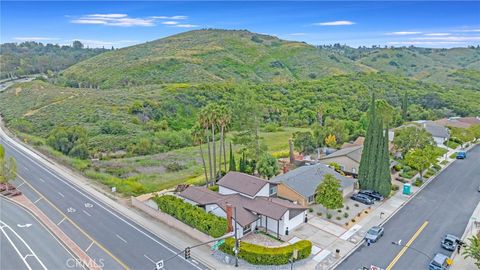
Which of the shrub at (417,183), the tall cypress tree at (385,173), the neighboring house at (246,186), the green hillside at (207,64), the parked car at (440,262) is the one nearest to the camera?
the parked car at (440,262)

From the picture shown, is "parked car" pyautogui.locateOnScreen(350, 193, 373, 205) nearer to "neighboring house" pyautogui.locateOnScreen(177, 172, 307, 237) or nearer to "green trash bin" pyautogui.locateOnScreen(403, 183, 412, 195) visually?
"green trash bin" pyautogui.locateOnScreen(403, 183, 412, 195)

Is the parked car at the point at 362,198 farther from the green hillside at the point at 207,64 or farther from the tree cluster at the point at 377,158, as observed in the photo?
the green hillside at the point at 207,64

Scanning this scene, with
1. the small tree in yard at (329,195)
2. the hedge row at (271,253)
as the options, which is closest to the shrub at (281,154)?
the small tree in yard at (329,195)

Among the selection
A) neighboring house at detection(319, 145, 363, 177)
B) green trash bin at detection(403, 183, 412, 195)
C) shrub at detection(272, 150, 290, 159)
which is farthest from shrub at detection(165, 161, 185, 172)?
green trash bin at detection(403, 183, 412, 195)

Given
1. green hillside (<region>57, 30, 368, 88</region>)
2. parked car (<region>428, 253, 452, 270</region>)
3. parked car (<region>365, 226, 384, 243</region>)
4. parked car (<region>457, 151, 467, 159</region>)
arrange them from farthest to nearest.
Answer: green hillside (<region>57, 30, 368, 88</region>), parked car (<region>457, 151, 467, 159</region>), parked car (<region>365, 226, 384, 243</region>), parked car (<region>428, 253, 452, 270</region>)

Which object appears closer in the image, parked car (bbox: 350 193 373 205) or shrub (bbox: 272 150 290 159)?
parked car (bbox: 350 193 373 205)

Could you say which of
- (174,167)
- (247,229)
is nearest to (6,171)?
(174,167)

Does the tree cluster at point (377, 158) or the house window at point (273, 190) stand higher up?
the tree cluster at point (377, 158)

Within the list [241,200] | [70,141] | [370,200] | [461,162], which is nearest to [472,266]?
[370,200]

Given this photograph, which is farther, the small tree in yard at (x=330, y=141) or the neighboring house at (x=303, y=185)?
the small tree in yard at (x=330, y=141)
